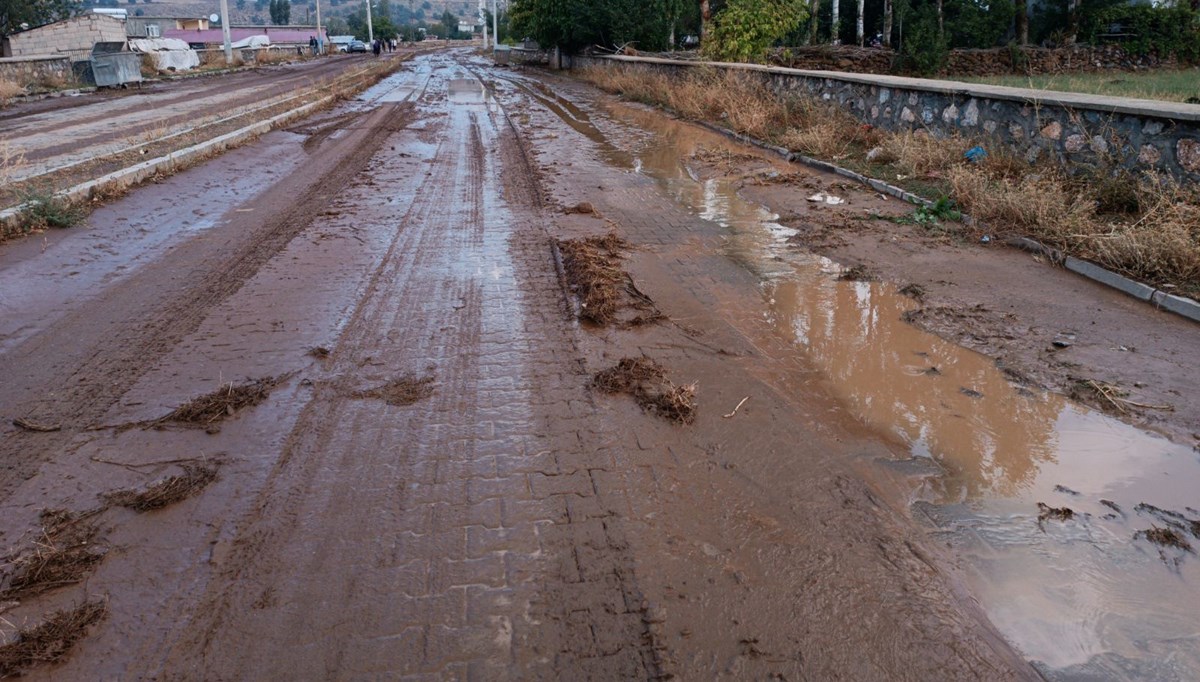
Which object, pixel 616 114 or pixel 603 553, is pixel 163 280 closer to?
pixel 603 553

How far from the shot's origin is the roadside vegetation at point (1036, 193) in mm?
7262

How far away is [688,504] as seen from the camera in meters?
3.95

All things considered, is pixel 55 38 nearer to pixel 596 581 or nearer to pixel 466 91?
pixel 466 91

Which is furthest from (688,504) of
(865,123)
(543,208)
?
(865,123)

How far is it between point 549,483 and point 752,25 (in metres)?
22.0

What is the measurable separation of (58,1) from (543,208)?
191 ft

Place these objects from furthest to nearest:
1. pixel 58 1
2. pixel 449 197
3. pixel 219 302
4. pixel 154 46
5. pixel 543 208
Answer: pixel 58 1
pixel 154 46
pixel 449 197
pixel 543 208
pixel 219 302

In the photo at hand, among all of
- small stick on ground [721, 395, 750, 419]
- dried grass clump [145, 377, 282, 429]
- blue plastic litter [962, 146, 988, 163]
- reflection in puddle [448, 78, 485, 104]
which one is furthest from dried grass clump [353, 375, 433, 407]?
reflection in puddle [448, 78, 485, 104]

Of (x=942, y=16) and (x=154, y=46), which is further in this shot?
(x=154, y=46)

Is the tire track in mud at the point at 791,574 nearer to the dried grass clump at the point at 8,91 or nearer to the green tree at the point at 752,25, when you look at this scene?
the green tree at the point at 752,25

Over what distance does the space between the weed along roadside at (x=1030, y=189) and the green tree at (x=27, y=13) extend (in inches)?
1898

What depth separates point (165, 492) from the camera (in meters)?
3.96

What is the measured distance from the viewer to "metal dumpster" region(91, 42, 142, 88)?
29.9 metres

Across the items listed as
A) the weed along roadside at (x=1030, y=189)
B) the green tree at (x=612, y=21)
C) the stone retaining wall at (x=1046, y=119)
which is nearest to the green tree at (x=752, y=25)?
the weed along roadside at (x=1030, y=189)
